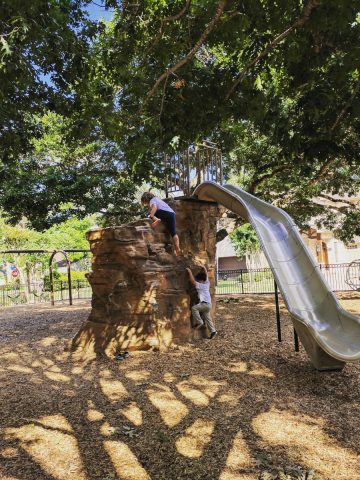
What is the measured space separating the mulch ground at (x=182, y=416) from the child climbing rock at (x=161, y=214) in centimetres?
215

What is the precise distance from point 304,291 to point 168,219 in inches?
115

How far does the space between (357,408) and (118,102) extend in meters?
6.42

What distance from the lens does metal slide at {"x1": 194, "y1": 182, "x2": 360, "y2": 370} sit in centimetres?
529

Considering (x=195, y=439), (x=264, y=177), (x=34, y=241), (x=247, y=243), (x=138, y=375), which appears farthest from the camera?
(x=247, y=243)

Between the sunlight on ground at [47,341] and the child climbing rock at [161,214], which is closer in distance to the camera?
the child climbing rock at [161,214]

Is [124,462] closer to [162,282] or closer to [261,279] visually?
[162,282]

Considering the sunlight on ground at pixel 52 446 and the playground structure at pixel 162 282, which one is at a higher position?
the playground structure at pixel 162 282

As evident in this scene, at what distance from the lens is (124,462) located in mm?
3406

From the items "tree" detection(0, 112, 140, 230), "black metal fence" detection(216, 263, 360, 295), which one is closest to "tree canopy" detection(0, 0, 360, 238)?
"tree" detection(0, 112, 140, 230)

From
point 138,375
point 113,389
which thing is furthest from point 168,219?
point 113,389

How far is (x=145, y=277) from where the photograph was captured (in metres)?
7.36

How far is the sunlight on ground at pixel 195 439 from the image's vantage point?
11.7 ft

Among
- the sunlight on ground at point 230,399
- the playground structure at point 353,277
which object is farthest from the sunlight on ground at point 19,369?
the playground structure at point 353,277

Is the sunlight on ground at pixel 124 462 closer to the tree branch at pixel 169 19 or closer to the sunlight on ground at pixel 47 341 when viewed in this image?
the tree branch at pixel 169 19
